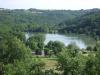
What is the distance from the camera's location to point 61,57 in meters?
16.3

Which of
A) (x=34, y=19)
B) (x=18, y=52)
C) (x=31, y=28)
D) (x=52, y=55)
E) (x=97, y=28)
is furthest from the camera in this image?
(x=34, y=19)

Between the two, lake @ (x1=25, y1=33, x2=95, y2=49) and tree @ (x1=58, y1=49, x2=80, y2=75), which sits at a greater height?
tree @ (x1=58, y1=49, x2=80, y2=75)

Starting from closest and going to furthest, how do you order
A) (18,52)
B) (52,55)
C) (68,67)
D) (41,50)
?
(68,67) → (18,52) → (52,55) → (41,50)

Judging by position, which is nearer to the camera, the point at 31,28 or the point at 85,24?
the point at 85,24

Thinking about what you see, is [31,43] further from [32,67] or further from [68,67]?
[68,67]

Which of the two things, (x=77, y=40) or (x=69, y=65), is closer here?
(x=69, y=65)

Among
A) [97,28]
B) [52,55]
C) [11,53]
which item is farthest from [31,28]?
[11,53]

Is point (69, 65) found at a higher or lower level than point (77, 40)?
higher

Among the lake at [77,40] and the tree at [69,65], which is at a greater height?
the tree at [69,65]

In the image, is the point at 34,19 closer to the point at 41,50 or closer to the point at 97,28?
the point at 97,28

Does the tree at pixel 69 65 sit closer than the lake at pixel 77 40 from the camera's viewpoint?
Yes

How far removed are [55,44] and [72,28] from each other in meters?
50.3

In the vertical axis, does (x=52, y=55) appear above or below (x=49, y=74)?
below

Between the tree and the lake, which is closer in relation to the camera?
the tree
